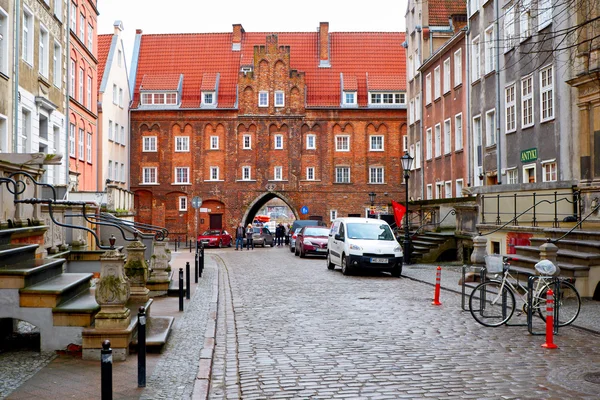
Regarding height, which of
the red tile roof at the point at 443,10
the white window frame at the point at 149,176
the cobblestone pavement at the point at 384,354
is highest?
the red tile roof at the point at 443,10

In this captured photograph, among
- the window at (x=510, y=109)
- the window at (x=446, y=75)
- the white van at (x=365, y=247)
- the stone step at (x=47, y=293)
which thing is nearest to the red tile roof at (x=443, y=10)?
the window at (x=446, y=75)

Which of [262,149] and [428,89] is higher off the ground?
[428,89]

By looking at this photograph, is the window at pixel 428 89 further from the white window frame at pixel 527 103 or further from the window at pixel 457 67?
the white window frame at pixel 527 103

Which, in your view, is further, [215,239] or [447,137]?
[215,239]

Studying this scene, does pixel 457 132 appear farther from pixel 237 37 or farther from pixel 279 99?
pixel 237 37

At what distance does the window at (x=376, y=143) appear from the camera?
58.1 meters

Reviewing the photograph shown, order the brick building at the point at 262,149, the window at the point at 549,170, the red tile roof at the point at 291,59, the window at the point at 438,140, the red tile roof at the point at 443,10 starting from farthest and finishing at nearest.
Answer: the red tile roof at the point at 291,59, the brick building at the point at 262,149, the red tile roof at the point at 443,10, the window at the point at 438,140, the window at the point at 549,170

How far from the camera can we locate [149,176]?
57594 millimetres

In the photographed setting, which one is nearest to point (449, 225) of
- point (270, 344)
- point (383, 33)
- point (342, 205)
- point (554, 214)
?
point (554, 214)

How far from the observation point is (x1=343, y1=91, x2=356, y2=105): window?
58469 mm

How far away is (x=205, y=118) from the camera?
189 ft

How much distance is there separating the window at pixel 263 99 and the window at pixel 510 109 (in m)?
32.0

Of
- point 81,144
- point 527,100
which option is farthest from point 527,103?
point 81,144

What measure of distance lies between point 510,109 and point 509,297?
17301mm
